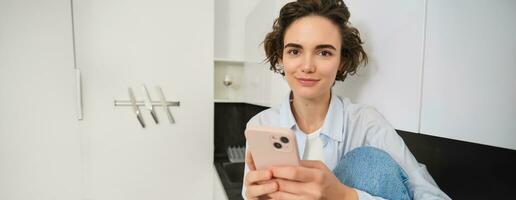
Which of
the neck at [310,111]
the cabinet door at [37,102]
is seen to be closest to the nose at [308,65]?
the neck at [310,111]

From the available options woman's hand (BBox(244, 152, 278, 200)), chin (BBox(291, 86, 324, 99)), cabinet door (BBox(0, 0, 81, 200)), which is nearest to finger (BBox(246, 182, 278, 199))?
woman's hand (BBox(244, 152, 278, 200))

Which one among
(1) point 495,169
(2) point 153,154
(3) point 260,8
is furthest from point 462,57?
(2) point 153,154

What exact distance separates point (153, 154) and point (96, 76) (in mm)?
502

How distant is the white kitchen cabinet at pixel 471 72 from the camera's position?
347 millimetres

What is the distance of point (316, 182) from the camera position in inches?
14.1

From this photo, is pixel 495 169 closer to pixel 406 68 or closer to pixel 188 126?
pixel 406 68

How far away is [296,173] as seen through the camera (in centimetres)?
34

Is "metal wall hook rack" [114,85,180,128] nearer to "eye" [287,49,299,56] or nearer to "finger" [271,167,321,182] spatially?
"eye" [287,49,299,56]

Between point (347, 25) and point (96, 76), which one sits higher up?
point (347, 25)

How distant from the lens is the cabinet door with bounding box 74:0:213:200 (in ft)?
3.93

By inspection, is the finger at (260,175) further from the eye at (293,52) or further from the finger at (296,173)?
the eye at (293,52)

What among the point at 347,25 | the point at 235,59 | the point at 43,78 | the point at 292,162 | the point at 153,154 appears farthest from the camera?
the point at 235,59

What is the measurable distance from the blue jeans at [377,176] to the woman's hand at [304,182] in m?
0.08

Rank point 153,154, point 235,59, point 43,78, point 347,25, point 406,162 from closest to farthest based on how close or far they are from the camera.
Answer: point 406,162 < point 347,25 < point 43,78 < point 153,154 < point 235,59
